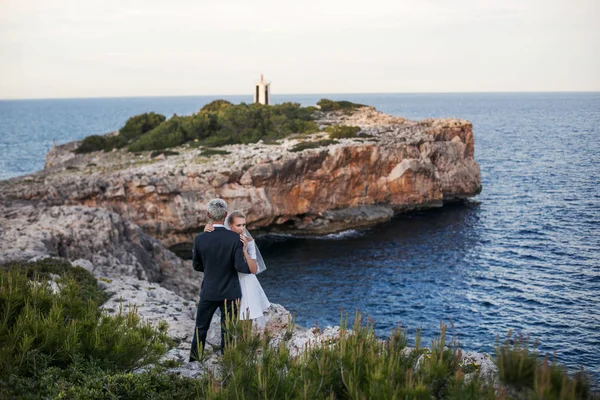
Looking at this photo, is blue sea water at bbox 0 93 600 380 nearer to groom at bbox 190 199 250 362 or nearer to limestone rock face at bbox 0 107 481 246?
limestone rock face at bbox 0 107 481 246

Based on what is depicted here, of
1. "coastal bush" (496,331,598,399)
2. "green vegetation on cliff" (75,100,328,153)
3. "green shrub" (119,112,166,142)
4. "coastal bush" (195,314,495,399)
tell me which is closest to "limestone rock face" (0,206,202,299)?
"coastal bush" (195,314,495,399)

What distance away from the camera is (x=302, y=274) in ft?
112

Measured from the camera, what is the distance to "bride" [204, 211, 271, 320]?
902 centimetres

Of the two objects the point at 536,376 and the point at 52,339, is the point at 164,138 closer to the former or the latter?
the point at 52,339

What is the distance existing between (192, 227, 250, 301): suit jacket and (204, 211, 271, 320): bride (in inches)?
4.3

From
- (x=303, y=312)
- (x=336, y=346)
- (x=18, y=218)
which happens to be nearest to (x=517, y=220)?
(x=303, y=312)

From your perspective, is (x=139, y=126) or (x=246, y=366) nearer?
(x=246, y=366)

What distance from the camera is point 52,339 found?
7.55 m

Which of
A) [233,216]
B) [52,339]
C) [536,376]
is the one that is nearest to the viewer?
[536,376]

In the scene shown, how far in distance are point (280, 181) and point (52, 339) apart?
114 ft

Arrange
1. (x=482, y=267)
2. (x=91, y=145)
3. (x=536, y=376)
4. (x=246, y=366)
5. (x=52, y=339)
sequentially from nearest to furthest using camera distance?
(x=536, y=376)
(x=246, y=366)
(x=52, y=339)
(x=482, y=267)
(x=91, y=145)

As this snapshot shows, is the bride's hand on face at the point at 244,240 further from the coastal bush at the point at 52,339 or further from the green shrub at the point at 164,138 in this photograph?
the green shrub at the point at 164,138

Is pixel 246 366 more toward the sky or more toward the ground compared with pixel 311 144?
more toward the ground

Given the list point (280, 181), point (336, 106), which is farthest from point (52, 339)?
point (336, 106)
